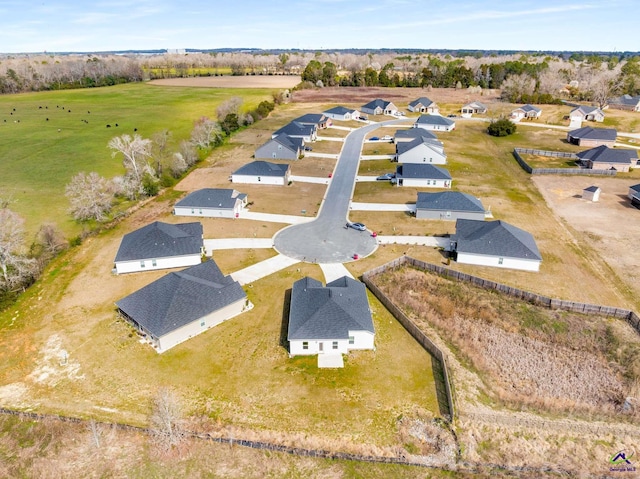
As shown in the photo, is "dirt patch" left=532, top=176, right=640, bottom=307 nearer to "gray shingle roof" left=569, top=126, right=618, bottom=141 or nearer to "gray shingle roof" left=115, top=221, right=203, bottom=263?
"gray shingle roof" left=569, top=126, right=618, bottom=141

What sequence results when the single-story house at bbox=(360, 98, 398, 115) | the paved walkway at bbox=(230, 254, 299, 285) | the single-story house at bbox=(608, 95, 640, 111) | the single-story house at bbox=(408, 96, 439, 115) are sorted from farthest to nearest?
1. the single-story house at bbox=(408, 96, 439, 115)
2. the single-story house at bbox=(360, 98, 398, 115)
3. the single-story house at bbox=(608, 95, 640, 111)
4. the paved walkway at bbox=(230, 254, 299, 285)

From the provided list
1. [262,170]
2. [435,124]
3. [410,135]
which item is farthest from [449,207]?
[435,124]

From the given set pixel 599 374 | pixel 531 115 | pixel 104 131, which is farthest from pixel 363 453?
pixel 531 115

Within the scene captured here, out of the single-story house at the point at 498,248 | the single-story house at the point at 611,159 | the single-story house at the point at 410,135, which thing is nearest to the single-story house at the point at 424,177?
the single-story house at the point at 498,248

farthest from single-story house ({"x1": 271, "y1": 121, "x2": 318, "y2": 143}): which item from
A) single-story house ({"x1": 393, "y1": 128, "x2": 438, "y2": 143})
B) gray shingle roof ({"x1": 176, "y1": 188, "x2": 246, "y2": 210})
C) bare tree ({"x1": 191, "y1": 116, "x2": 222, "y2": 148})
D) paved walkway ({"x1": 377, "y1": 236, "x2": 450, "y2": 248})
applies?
paved walkway ({"x1": 377, "y1": 236, "x2": 450, "y2": 248})

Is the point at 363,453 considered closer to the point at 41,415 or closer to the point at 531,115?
the point at 41,415

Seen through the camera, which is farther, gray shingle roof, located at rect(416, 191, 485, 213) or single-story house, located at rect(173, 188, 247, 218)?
single-story house, located at rect(173, 188, 247, 218)
